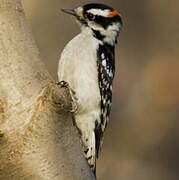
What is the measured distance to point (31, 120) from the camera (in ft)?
5.99

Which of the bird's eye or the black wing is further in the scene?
the bird's eye

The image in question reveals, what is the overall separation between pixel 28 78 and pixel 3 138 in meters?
0.17

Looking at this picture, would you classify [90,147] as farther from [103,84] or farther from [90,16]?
[90,16]

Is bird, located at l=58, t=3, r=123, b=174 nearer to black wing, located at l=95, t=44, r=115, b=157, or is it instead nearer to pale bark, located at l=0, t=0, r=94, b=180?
black wing, located at l=95, t=44, r=115, b=157

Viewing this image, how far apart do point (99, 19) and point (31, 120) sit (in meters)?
2.04

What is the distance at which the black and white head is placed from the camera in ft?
12.4

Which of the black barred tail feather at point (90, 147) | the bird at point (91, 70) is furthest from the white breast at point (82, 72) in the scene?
the black barred tail feather at point (90, 147)

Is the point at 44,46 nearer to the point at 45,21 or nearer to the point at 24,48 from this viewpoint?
the point at 45,21

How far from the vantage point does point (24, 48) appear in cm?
191

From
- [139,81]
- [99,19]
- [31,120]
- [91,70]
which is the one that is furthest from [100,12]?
[139,81]

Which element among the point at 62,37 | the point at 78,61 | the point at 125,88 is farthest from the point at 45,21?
the point at 78,61

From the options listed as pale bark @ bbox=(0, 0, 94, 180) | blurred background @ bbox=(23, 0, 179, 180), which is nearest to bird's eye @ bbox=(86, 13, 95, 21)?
pale bark @ bbox=(0, 0, 94, 180)

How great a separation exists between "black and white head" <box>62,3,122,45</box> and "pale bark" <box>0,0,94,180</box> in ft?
6.21

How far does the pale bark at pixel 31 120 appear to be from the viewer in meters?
1.81
